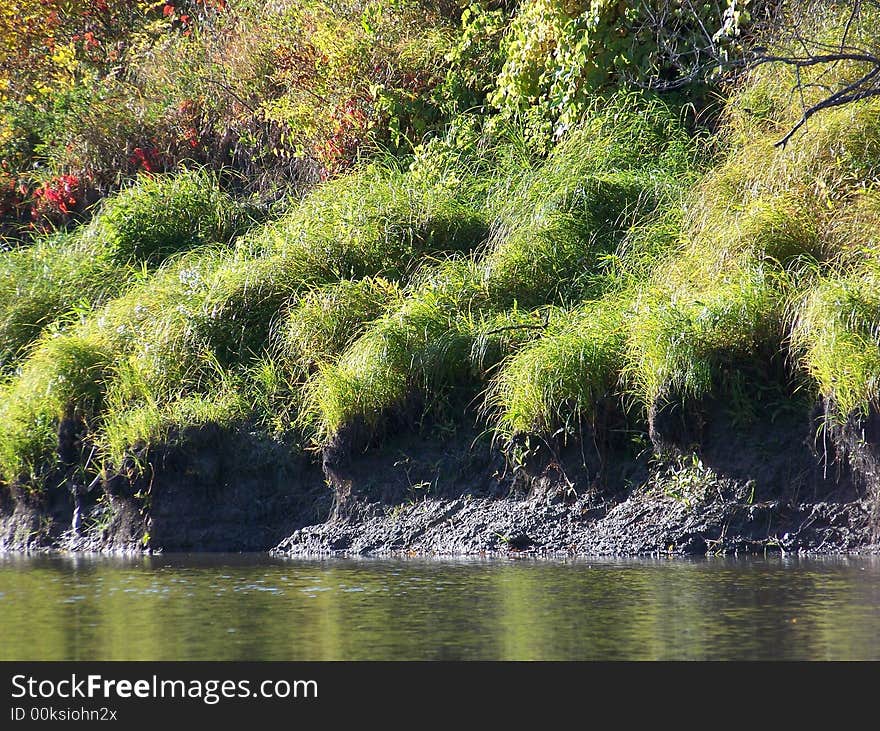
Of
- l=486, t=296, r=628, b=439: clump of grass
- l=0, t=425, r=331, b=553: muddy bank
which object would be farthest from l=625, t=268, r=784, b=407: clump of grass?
l=0, t=425, r=331, b=553: muddy bank

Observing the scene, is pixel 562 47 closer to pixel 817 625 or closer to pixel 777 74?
pixel 777 74

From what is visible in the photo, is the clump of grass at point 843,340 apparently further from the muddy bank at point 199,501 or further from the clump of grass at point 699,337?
the muddy bank at point 199,501

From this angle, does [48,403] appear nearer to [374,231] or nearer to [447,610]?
[374,231]

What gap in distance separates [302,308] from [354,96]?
3.32 meters

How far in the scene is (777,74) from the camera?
10.5 m

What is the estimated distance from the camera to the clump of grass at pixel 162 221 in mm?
11906

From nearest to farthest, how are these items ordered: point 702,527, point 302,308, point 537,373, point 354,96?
point 702,527 < point 537,373 < point 302,308 < point 354,96

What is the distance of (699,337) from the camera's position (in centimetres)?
825

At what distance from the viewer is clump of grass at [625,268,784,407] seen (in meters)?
8.17

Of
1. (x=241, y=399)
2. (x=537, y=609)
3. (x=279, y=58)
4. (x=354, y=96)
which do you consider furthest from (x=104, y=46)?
(x=537, y=609)

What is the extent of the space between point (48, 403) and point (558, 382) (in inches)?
148

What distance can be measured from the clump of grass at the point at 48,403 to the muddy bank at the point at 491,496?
24cm

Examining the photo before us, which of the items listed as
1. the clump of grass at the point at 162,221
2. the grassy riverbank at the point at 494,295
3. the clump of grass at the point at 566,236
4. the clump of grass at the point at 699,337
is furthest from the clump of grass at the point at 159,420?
the clump of grass at the point at 699,337

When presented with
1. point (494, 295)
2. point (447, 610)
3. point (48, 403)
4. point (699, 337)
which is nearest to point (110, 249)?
point (48, 403)
